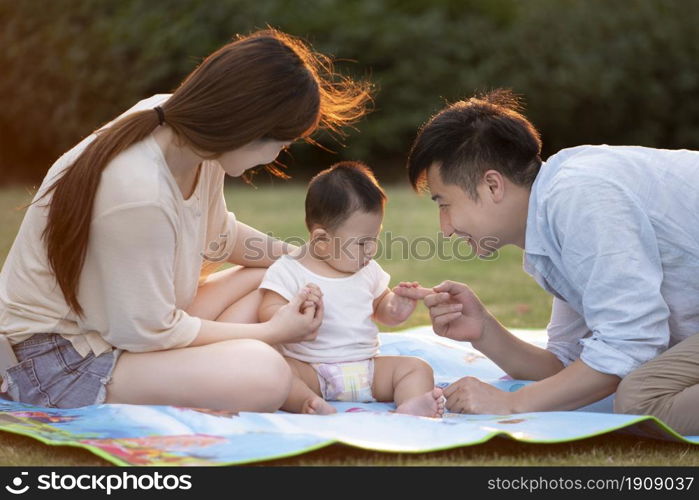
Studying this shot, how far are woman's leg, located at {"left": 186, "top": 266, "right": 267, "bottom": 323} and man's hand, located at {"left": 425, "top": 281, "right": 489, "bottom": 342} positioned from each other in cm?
66

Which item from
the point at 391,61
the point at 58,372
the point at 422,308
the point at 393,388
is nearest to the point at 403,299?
the point at 393,388

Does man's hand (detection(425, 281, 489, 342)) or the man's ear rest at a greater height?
the man's ear

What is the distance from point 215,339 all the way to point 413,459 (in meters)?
0.86

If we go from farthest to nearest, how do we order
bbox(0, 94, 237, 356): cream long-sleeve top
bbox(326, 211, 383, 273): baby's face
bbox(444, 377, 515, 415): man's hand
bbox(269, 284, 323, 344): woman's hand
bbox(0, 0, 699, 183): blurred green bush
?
1. bbox(0, 0, 699, 183): blurred green bush
2. bbox(326, 211, 383, 273): baby's face
3. bbox(269, 284, 323, 344): woman's hand
4. bbox(444, 377, 515, 415): man's hand
5. bbox(0, 94, 237, 356): cream long-sleeve top

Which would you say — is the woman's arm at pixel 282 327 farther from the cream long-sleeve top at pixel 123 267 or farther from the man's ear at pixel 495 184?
the man's ear at pixel 495 184

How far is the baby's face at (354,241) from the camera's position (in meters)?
3.62

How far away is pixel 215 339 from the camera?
3363 millimetres

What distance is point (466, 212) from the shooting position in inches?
136

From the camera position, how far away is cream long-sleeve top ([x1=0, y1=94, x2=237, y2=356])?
3.11 meters

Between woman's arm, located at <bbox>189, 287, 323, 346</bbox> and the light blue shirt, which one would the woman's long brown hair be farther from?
the light blue shirt

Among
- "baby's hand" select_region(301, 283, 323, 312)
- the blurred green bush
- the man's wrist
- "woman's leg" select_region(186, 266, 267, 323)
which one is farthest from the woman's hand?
the blurred green bush

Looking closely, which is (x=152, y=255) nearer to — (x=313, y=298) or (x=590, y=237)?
(x=313, y=298)

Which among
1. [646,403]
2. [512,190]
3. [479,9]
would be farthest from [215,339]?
[479,9]
